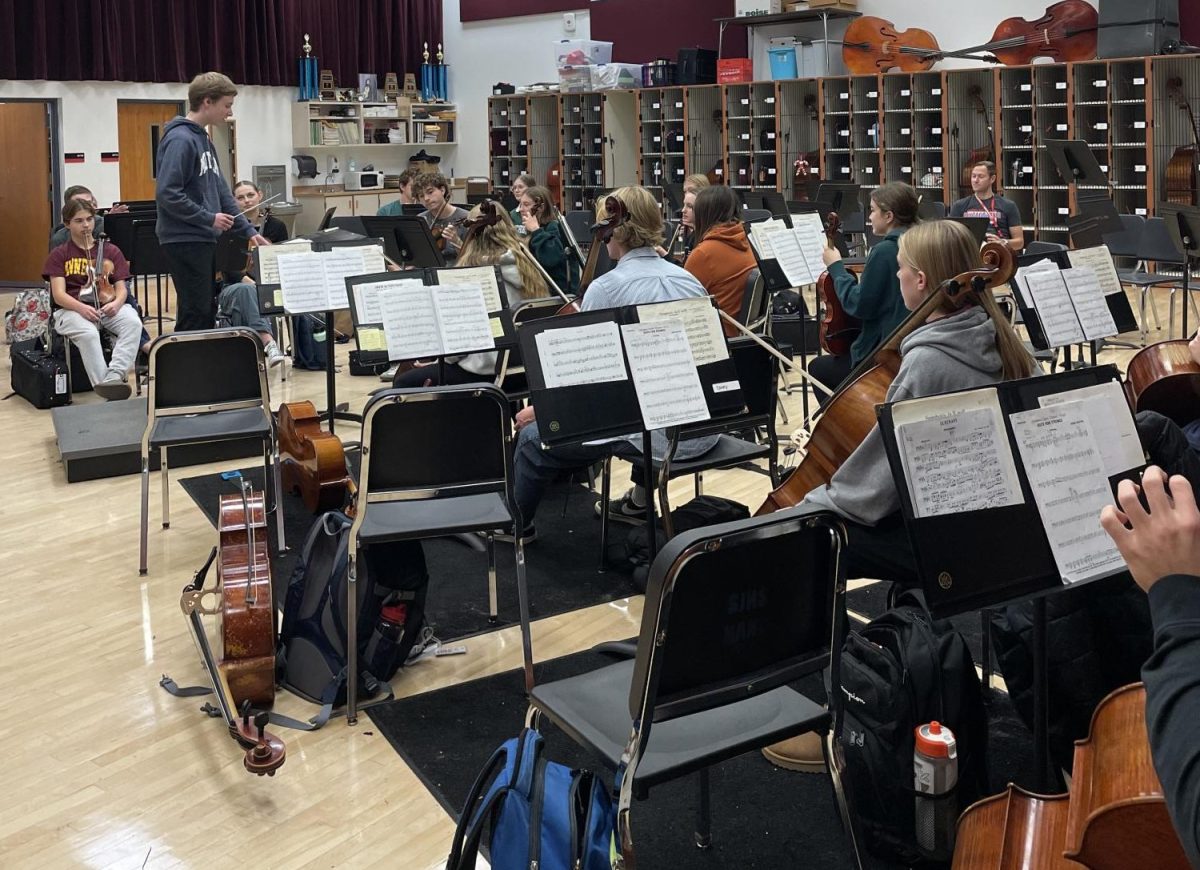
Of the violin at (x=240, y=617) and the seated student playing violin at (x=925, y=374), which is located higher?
the seated student playing violin at (x=925, y=374)

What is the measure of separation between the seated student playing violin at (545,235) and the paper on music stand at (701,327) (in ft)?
10.0

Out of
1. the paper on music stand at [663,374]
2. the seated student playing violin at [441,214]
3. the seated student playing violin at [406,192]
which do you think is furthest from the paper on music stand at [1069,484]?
the seated student playing violin at [406,192]

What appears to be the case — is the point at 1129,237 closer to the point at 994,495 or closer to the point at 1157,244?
the point at 1157,244

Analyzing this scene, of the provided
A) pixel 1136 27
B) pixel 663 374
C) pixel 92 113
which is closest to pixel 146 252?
pixel 92 113

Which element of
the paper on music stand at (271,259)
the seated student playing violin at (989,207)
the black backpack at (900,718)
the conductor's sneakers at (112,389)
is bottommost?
the black backpack at (900,718)

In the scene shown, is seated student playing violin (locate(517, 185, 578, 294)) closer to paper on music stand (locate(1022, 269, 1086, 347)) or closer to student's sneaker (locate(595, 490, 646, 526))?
student's sneaker (locate(595, 490, 646, 526))

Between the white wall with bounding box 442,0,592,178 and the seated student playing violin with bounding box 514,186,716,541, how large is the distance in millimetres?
11925

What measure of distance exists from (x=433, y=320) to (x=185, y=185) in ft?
7.31

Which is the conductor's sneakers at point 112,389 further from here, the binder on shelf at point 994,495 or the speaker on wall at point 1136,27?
the speaker on wall at point 1136,27

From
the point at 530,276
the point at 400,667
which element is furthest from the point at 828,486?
the point at 530,276

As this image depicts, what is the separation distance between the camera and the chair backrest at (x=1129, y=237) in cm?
839

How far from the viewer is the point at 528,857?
192 cm

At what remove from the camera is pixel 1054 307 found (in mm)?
4773

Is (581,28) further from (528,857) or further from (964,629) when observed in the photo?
(528,857)
